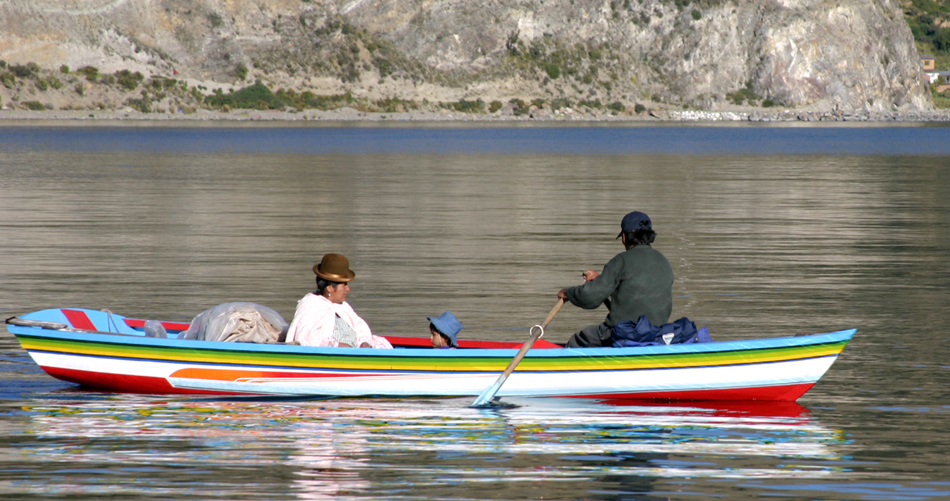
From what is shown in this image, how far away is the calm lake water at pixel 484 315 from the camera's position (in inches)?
353

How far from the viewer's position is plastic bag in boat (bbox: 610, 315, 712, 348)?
11.1 meters

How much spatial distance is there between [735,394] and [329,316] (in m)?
3.85

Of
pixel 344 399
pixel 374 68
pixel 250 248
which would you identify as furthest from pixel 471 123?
pixel 344 399

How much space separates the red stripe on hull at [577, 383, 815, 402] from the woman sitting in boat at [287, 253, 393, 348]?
224cm

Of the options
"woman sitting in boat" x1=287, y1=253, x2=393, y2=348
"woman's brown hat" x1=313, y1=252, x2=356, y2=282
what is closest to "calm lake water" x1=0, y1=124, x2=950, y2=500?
"woman sitting in boat" x1=287, y1=253, x2=393, y2=348

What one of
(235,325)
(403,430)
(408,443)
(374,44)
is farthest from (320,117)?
(408,443)

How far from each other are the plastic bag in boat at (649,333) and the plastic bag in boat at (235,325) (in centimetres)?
336

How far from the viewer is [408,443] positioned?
992cm

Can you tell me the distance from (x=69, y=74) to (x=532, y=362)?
164 metres

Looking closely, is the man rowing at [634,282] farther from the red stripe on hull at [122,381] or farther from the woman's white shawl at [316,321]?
the red stripe on hull at [122,381]

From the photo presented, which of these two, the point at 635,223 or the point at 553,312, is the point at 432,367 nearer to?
the point at 553,312

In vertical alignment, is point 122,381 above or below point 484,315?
below

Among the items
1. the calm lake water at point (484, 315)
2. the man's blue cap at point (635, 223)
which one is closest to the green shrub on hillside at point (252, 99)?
the calm lake water at point (484, 315)

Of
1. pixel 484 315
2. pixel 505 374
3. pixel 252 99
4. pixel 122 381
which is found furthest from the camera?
pixel 252 99
